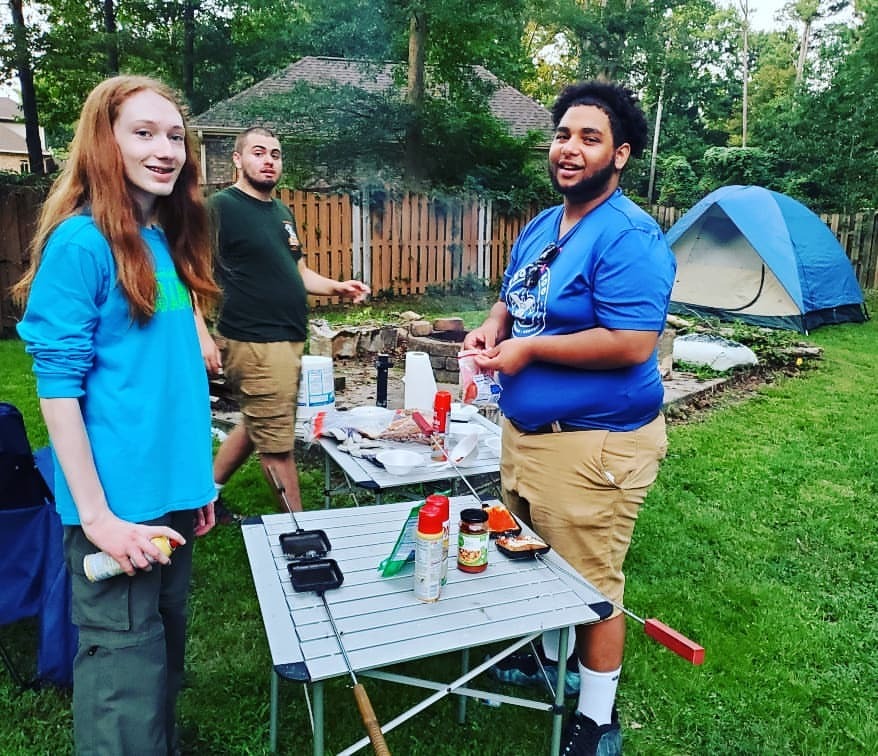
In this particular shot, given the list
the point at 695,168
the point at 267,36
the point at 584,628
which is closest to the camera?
the point at 584,628

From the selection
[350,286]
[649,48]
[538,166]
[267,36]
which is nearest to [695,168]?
[649,48]

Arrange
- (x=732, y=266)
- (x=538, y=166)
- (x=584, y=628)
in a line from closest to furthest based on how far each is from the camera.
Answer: (x=584, y=628)
(x=732, y=266)
(x=538, y=166)

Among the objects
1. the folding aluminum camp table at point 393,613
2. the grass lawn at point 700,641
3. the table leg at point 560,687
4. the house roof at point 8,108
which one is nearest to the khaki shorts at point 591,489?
the folding aluminum camp table at point 393,613

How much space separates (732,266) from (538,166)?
416 centimetres

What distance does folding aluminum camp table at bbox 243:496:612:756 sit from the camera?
1.46 metres

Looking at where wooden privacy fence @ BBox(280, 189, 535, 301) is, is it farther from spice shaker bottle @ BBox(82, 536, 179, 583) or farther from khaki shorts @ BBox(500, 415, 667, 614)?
spice shaker bottle @ BBox(82, 536, 179, 583)

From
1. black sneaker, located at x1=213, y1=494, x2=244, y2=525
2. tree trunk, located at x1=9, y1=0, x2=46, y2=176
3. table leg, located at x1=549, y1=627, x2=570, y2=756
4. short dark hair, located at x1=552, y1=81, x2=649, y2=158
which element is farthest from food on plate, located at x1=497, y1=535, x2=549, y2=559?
tree trunk, located at x1=9, y1=0, x2=46, y2=176

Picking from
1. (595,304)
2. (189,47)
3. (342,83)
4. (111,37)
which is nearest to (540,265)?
(595,304)

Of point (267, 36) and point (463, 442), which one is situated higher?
point (267, 36)

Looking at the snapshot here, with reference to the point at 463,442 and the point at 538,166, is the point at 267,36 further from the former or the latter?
the point at 463,442

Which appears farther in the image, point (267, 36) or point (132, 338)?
point (267, 36)

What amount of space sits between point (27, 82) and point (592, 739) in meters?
14.2

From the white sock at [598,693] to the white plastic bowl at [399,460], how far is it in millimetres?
1007

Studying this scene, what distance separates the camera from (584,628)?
1936 mm
